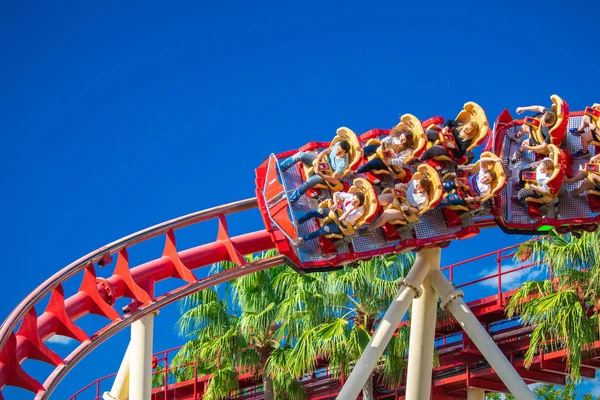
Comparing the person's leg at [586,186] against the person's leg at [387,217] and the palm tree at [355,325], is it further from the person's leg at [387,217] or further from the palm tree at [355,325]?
the palm tree at [355,325]

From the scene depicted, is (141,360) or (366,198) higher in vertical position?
(366,198)

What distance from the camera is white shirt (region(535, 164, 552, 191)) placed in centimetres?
1431

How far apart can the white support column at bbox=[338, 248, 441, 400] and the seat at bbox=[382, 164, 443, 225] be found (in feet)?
3.11

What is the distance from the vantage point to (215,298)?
1927cm

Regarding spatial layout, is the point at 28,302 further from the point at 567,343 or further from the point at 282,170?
the point at 567,343

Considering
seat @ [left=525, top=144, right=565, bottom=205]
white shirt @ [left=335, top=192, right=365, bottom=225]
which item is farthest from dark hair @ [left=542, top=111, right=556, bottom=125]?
white shirt @ [left=335, top=192, right=365, bottom=225]

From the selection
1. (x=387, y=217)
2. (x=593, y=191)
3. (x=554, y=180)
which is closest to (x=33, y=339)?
(x=387, y=217)

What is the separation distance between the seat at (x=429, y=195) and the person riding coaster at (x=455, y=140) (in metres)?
0.30

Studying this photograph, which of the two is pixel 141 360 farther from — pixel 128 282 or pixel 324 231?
pixel 324 231

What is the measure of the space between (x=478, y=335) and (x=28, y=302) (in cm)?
477

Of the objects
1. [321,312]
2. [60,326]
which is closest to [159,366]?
[321,312]

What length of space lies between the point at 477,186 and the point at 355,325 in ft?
10.5

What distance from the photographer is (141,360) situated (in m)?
14.6

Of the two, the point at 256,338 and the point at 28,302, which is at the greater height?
the point at 256,338
